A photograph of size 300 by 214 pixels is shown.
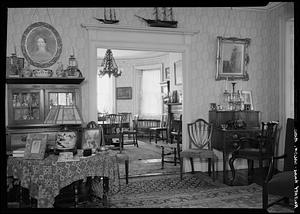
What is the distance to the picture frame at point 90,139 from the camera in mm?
4379

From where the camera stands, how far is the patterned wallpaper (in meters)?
5.47

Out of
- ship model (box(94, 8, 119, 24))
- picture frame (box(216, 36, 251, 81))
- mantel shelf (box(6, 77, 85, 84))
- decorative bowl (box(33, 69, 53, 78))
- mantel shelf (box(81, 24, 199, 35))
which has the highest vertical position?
ship model (box(94, 8, 119, 24))

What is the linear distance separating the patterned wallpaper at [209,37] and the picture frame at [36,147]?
190 cm

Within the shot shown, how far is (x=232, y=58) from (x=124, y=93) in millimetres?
6584

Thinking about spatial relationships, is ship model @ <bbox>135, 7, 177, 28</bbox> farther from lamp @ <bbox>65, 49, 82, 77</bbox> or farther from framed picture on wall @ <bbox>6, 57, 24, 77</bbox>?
framed picture on wall @ <bbox>6, 57, 24, 77</bbox>

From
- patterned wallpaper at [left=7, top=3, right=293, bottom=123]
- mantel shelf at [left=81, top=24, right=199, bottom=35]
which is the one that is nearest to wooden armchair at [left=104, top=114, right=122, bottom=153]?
patterned wallpaper at [left=7, top=3, right=293, bottom=123]

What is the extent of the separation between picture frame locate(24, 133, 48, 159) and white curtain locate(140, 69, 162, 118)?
8397 mm

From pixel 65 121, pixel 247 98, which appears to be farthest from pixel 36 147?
pixel 247 98

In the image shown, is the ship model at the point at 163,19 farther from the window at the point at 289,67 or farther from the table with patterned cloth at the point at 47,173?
the table with patterned cloth at the point at 47,173

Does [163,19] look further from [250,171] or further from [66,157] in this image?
[66,157]

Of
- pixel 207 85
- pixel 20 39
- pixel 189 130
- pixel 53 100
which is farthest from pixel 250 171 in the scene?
pixel 20 39

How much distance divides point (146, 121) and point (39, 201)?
8.44m

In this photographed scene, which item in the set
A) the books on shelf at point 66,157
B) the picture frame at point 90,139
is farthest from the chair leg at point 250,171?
the books on shelf at point 66,157

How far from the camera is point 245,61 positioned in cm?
654
